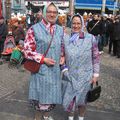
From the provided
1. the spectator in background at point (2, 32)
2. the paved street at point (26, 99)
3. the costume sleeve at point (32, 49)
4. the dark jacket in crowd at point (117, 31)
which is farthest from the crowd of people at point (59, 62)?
the dark jacket in crowd at point (117, 31)

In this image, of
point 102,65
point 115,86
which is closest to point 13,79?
point 115,86

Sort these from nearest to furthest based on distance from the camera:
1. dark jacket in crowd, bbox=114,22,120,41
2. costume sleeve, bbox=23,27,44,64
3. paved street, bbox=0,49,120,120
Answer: costume sleeve, bbox=23,27,44,64 → paved street, bbox=0,49,120,120 → dark jacket in crowd, bbox=114,22,120,41

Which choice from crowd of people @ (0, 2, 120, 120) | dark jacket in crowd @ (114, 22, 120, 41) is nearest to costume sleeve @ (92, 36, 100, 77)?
crowd of people @ (0, 2, 120, 120)

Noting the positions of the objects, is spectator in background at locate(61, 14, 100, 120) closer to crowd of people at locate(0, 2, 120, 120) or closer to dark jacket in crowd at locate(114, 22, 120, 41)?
crowd of people at locate(0, 2, 120, 120)

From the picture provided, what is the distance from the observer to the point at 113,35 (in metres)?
14.9

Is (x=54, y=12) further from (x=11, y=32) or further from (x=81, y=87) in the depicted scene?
(x=11, y=32)

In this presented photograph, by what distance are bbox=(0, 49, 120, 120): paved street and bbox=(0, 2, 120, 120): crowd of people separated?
930 mm

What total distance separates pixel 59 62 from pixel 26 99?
7.95ft

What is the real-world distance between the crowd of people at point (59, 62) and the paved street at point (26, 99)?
0.93 meters

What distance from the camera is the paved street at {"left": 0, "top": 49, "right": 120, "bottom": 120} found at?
6.25 meters

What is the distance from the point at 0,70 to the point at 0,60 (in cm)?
131

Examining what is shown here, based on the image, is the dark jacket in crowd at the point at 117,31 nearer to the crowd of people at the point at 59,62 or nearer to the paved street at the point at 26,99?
the paved street at the point at 26,99

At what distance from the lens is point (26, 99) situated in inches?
282

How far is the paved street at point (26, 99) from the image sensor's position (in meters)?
6.25
